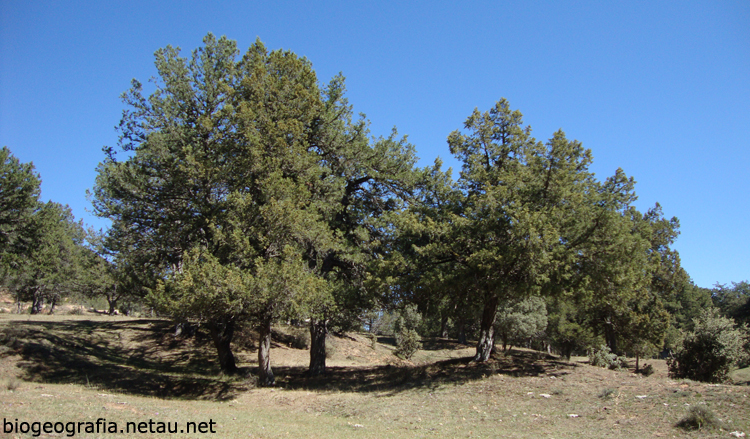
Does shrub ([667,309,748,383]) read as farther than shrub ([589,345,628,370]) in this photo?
No

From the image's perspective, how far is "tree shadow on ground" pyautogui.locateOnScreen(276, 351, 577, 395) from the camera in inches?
634

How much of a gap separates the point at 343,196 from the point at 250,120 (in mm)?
5636

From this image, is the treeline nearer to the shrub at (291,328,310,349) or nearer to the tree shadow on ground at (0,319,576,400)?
the tree shadow on ground at (0,319,576,400)

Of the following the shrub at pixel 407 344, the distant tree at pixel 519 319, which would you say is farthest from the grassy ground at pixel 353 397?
the distant tree at pixel 519 319

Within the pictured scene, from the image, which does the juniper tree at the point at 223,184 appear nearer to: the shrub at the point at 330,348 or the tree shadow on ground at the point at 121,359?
the tree shadow on ground at the point at 121,359

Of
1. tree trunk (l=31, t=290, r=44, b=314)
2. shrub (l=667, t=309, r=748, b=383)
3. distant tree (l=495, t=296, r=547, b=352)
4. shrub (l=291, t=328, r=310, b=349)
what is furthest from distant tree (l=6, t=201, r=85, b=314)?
shrub (l=667, t=309, r=748, b=383)

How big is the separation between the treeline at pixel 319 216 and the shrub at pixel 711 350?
1.18 m

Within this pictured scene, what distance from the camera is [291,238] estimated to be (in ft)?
53.7

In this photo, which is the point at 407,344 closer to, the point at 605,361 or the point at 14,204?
the point at 605,361

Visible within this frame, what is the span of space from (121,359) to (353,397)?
530 inches

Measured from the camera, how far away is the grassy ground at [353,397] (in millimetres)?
9992

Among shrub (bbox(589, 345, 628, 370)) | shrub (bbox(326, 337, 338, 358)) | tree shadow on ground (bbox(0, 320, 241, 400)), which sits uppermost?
shrub (bbox(589, 345, 628, 370))

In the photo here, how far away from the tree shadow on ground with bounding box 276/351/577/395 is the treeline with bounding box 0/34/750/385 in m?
1.11

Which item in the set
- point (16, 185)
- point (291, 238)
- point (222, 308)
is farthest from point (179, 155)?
point (16, 185)
